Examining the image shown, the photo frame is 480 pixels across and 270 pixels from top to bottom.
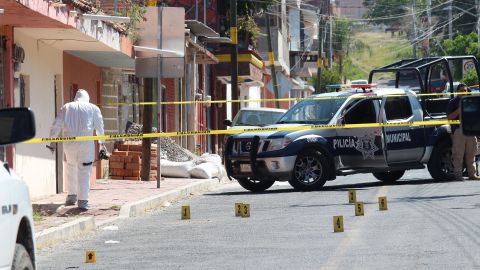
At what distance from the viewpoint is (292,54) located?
8631 cm

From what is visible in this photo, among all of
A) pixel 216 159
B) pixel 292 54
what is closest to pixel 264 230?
pixel 216 159

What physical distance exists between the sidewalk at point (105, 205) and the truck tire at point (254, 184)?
3.67 feet

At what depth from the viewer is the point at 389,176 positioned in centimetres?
2495

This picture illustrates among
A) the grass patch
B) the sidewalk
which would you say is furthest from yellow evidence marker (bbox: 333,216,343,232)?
the grass patch

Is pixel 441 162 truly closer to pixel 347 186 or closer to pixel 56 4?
pixel 347 186

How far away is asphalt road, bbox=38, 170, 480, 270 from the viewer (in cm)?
1138

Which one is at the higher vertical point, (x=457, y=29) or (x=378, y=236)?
(x=457, y=29)

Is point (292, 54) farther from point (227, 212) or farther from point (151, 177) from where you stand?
point (227, 212)

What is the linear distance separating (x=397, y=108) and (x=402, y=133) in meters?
0.58

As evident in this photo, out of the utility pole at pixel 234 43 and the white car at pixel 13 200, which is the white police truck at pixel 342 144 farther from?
the white car at pixel 13 200

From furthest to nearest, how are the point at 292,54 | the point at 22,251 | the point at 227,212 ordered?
the point at 292,54
the point at 227,212
the point at 22,251

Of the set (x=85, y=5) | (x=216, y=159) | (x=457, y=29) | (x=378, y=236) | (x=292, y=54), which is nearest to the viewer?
(x=378, y=236)

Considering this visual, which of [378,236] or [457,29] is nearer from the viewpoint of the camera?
[378,236]

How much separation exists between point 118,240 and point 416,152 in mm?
10387
